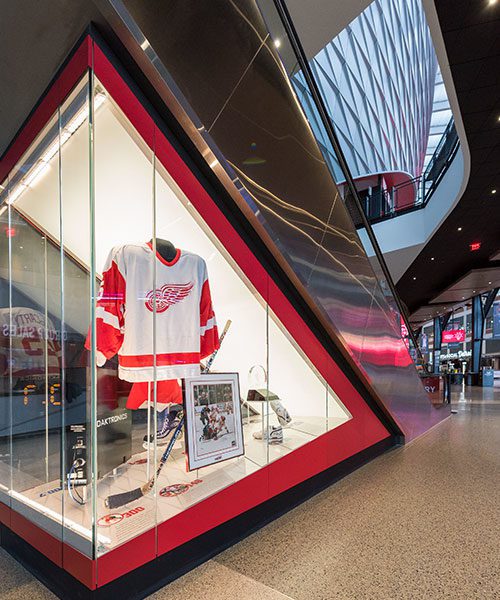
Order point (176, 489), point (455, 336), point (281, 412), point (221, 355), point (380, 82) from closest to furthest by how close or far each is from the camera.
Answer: point (176, 489) → point (221, 355) → point (281, 412) → point (380, 82) → point (455, 336)

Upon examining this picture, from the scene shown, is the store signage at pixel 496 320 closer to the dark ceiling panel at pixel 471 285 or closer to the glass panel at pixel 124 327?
the dark ceiling panel at pixel 471 285

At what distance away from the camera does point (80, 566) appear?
1742mm

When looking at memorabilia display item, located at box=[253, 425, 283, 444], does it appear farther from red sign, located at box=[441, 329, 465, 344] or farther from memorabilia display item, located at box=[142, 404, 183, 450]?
red sign, located at box=[441, 329, 465, 344]

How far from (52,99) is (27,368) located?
65.9 inches

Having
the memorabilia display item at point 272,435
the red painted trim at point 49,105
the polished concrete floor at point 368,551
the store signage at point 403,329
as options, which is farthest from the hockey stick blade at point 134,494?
the store signage at point 403,329

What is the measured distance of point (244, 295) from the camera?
287 cm

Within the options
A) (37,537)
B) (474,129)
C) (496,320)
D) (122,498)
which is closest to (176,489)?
(122,498)

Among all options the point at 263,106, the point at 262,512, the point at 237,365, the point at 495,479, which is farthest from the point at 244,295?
the point at 495,479

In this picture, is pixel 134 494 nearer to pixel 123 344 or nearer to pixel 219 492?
pixel 219 492

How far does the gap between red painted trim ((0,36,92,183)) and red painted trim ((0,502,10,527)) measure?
2225mm

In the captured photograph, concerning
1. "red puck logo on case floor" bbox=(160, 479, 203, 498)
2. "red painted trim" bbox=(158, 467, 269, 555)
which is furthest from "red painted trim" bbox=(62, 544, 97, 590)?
"red puck logo on case floor" bbox=(160, 479, 203, 498)

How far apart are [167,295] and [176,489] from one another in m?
1.10

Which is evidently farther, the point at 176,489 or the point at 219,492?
the point at 219,492

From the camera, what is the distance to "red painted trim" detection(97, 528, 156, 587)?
1.72 metres
